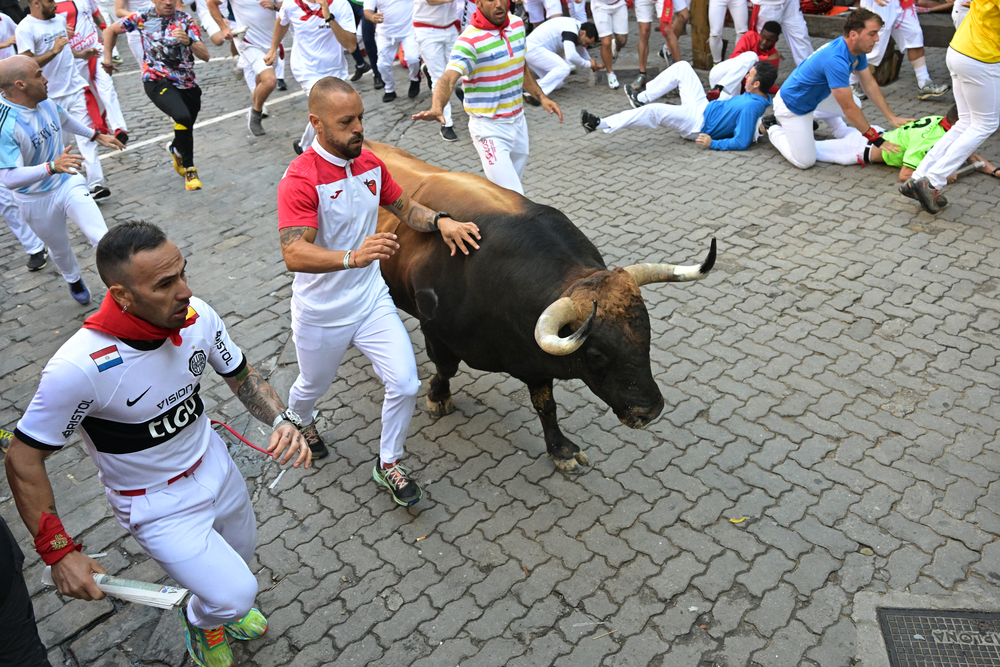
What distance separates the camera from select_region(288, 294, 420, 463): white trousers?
440 centimetres

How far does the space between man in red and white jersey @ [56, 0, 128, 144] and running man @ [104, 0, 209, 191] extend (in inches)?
12.0

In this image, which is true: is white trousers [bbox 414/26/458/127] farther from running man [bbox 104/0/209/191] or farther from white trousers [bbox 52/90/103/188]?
white trousers [bbox 52/90/103/188]

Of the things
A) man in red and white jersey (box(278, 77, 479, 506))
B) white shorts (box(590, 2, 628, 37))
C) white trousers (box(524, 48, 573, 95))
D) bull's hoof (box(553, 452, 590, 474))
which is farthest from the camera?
white shorts (box(590, 2, 628, 37))

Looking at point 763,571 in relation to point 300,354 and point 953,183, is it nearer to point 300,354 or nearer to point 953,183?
point 300,354

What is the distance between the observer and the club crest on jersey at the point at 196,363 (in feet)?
10.9

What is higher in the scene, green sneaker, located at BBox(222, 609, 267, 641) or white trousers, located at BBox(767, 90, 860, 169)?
white trousers, located at BBox(767, 90, 860, 169)

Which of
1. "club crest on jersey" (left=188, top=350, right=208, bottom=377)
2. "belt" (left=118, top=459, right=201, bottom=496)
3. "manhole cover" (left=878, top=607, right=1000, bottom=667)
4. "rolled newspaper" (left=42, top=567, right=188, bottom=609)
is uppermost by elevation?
"club crest on jersey" (left=188, top=350, right=208, bottom=377)

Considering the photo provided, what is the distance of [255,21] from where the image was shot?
10.9 m

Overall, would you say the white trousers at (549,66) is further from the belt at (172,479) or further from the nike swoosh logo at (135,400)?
the nike swoosh logo at (135,400)

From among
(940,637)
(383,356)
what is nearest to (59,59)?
(383,356)

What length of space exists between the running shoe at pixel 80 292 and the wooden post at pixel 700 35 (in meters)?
9.67

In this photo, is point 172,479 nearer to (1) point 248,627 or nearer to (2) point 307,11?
(1) point 248,627

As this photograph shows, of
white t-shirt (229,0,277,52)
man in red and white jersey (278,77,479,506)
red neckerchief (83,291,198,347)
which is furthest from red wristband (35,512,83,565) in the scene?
white t-shirt (229,0,277,52)

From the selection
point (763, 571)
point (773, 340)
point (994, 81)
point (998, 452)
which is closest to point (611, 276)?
point (763, 571)
